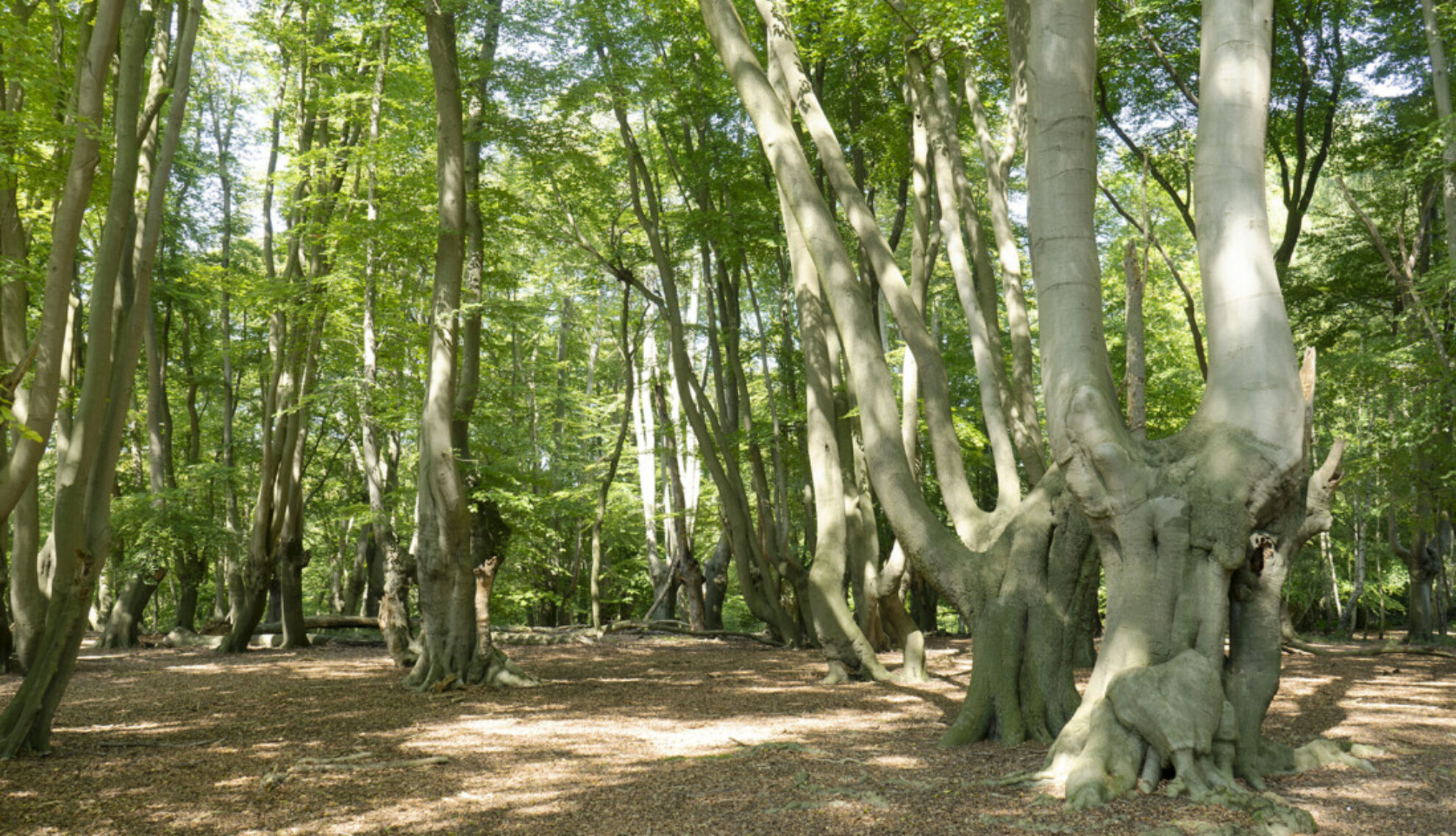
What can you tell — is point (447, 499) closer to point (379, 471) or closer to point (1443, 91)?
point (379, 471)

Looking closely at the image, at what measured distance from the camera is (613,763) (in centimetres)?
547

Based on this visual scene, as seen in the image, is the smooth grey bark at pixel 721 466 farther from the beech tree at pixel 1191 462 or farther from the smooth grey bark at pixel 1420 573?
the smooth grey bark at pixel 1420 573

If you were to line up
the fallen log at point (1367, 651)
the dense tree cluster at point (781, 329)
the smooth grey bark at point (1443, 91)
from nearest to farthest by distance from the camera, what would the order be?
the dense tree cluster at point (781, 329), the smooth grey bark at point (1443, 91), the fallen log at point (1367, 651)

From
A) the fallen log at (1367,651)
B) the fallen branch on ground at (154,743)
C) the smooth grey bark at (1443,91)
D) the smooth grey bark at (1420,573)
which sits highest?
the smooth grey bark at (1443,91)

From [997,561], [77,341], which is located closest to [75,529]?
[997,561]

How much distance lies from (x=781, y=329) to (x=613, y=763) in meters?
15.8

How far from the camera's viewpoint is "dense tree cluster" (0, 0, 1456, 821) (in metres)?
4.81

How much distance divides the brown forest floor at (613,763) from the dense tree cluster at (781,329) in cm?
44

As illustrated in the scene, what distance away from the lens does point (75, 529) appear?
5.68 metres

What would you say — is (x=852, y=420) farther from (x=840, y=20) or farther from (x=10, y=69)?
(x=10, y=69)

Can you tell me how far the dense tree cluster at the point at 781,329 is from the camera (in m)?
4.81

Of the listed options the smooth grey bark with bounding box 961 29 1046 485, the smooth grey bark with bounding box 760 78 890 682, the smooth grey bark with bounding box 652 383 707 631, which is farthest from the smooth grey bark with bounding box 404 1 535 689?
the smooth grey bark with bounding box 652 383 707 631

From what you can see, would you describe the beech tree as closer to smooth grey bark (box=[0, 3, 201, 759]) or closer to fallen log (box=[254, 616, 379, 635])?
smooth grey bark (box=[0, 3, 201, 759])

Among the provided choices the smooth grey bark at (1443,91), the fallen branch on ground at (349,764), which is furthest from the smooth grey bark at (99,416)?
the smooth grey bark at (1443,91)
